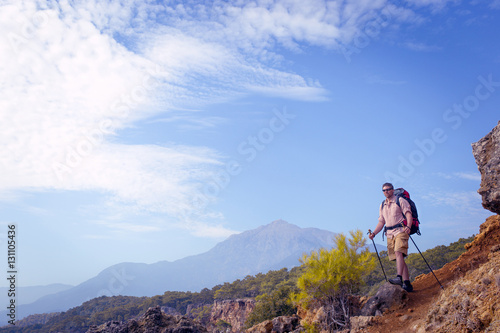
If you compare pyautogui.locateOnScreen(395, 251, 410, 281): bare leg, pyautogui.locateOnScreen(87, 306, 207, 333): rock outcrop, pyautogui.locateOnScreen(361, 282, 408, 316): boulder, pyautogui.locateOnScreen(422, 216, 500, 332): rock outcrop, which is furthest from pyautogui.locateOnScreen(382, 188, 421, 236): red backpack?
pyautogui.locateOnScreen(87, 306, 207, 333): rock outcrop

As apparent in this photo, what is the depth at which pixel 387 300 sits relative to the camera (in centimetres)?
901

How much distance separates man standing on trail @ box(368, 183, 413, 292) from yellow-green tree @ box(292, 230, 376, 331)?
35.9 inches

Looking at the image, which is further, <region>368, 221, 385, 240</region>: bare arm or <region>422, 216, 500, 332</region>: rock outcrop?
<region>368, 221, 385, 240</region>: bare arm

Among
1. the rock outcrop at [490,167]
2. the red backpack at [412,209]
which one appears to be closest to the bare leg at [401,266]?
the red backpack at [412,209]

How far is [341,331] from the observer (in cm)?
929

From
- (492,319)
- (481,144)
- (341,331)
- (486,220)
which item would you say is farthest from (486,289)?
(486,220)

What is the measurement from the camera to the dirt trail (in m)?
7.90

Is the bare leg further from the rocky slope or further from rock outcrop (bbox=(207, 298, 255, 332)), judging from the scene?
rock outcrop (bbox=(207, 298, 255, 332))

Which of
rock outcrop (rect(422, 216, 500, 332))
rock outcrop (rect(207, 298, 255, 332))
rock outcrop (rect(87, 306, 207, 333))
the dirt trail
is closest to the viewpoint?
rock outcrop (rect(422, 216, 500, 332))

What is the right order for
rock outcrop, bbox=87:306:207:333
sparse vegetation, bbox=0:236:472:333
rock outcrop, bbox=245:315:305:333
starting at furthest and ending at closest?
1. sparse vegetation, bbox=0:236:472:333
2. rock outcrop, bbox=245:315:305:333
3. rock outcrop, bbox=87:306:207:333

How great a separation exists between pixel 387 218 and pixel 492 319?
4.55 meters

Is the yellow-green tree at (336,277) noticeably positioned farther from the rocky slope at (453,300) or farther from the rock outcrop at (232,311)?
the rock outcrop at (232,311)

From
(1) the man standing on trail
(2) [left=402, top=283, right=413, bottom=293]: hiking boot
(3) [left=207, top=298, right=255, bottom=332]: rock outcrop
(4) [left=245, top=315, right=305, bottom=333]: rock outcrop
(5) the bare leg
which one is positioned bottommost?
(3) [left=207, top=298, right=255, bottom=332]: rock outcrop

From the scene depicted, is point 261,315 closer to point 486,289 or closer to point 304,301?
point 304,301
